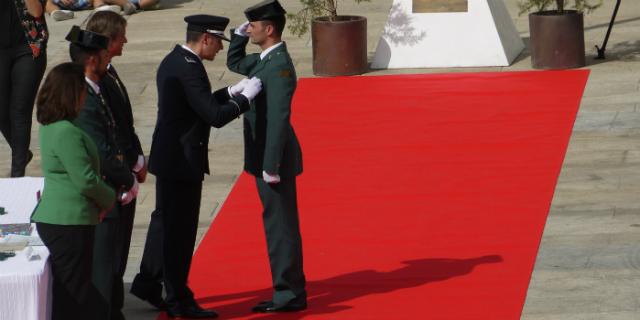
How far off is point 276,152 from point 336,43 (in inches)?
287

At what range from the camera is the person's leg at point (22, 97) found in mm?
10953

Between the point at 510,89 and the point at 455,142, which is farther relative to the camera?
the point at 510,89

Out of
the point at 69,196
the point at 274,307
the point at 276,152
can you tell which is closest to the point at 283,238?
the point at 274,307

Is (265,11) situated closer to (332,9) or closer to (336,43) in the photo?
(336,43)

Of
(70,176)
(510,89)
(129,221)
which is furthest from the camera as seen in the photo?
(510,89)

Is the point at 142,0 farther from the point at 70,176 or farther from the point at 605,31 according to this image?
the point at 70,176

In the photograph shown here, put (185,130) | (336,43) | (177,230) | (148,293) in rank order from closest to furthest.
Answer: (185,130), (177,230), (148,293), (336,43)

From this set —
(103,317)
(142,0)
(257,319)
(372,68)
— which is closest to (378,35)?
(372,68)

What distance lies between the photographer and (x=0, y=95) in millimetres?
11062

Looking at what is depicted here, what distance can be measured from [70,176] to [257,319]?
6.66 feet

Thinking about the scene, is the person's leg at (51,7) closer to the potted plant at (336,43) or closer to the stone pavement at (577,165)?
the stone pavement at (577,165)

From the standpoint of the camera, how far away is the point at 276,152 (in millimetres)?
8219

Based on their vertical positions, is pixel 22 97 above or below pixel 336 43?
above

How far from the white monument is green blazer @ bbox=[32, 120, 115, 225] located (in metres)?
8.99
